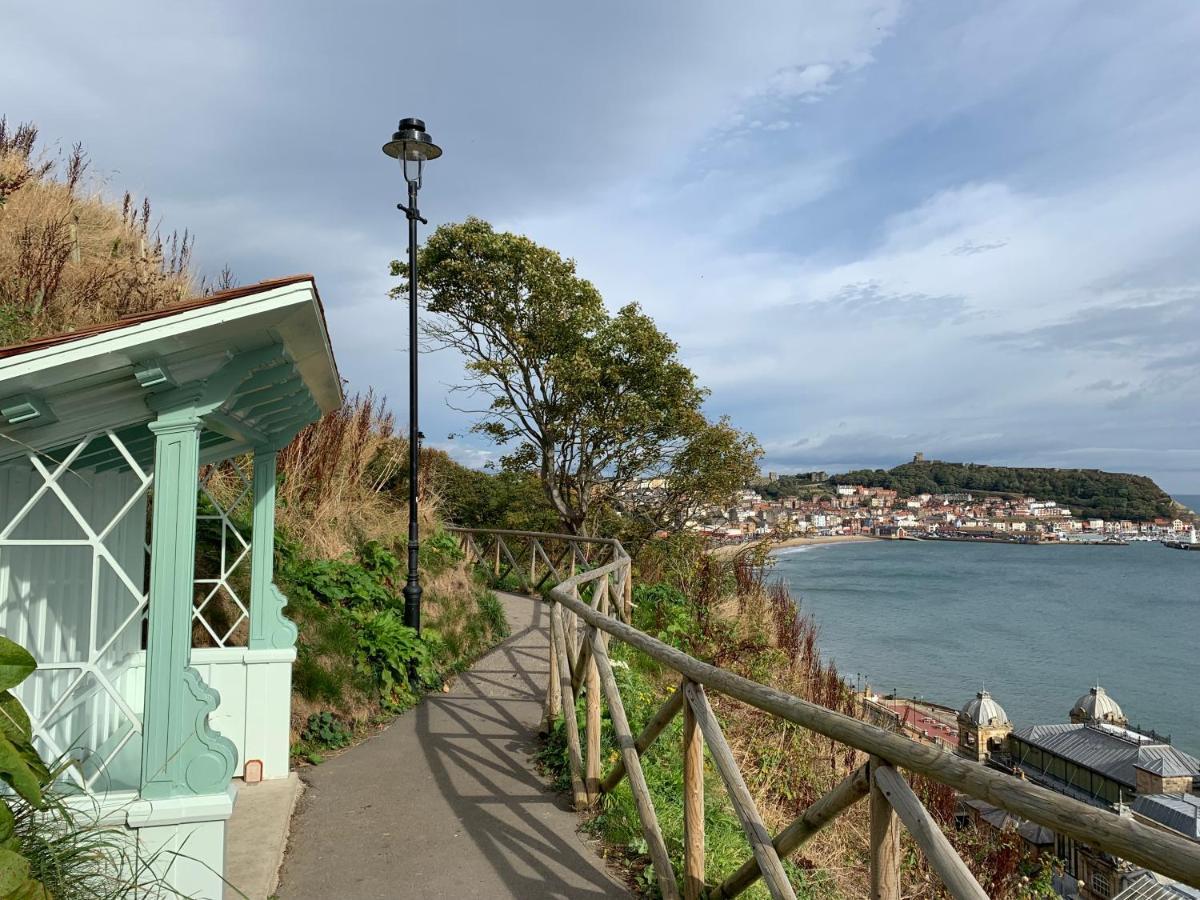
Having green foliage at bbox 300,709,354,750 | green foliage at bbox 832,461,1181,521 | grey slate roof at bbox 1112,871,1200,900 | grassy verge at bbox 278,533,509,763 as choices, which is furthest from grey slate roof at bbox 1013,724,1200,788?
green foliage at bbox 832,461,1181,521

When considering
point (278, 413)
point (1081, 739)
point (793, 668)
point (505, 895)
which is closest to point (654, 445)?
point (793, 668)

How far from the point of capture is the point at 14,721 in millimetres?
2123

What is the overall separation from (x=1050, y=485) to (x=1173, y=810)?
4341 inches

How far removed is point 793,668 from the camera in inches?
381

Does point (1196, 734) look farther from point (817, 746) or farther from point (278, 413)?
point (278, 413)

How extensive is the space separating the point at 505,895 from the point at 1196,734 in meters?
33.2

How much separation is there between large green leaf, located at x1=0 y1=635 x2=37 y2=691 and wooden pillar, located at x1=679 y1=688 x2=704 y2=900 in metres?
2.30

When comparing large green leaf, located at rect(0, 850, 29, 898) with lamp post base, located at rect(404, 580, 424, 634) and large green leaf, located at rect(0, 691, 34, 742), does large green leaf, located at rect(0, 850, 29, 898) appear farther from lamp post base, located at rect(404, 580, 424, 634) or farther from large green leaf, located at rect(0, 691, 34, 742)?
lamp post base, located at rect(404, 580, 424, 634)

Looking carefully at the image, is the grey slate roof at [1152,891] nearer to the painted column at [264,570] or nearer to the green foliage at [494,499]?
the painted column at [264,570]

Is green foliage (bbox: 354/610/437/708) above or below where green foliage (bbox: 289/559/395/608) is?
below

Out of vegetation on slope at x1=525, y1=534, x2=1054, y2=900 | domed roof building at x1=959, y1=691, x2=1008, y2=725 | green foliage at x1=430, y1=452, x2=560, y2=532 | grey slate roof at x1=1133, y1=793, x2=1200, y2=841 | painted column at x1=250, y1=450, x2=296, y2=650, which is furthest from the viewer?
domed roof building at x1=959, y1=691, x2=1008, y2=725

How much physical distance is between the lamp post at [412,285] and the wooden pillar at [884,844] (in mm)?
5922

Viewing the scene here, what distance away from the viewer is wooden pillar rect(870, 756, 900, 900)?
7.38 ft

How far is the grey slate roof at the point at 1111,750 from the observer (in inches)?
888
